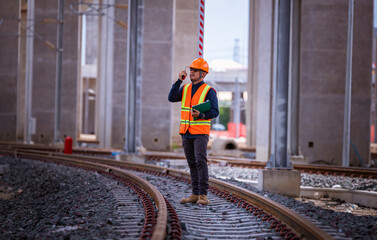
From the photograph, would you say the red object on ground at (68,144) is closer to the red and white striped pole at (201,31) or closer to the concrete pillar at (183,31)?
the red and white striped pole at (201,31)

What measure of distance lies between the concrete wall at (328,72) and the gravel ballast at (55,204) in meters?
10.6

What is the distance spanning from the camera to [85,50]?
65562 mm

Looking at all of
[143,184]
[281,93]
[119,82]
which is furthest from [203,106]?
[119,82]

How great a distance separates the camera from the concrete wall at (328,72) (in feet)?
65.5

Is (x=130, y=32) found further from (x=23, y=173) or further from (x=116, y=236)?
(x=116, y=236)

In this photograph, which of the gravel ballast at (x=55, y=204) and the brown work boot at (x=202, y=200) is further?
the brown work boot at (x=202, y=200)

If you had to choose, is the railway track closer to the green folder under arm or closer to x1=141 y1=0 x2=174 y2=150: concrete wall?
the green folder under arm

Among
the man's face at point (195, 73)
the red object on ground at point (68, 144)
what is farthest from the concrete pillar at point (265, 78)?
the man's face at point (195, 73)

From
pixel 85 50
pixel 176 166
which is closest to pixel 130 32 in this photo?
pixel 176 166

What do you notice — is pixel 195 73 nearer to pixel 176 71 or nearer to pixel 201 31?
pixel 201 31

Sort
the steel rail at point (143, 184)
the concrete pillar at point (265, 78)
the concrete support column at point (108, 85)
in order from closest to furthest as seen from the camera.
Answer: the steel rail at point (143, 184) → the concrete pillar at point (265, 78) → the concrete support column at point (108, 85)

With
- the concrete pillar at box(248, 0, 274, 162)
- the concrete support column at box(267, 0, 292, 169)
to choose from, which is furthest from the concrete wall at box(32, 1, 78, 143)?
the concrete support column at box(267, 0, 292, 169)

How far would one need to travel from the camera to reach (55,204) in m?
8.70

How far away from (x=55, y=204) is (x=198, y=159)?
314 centimetres
